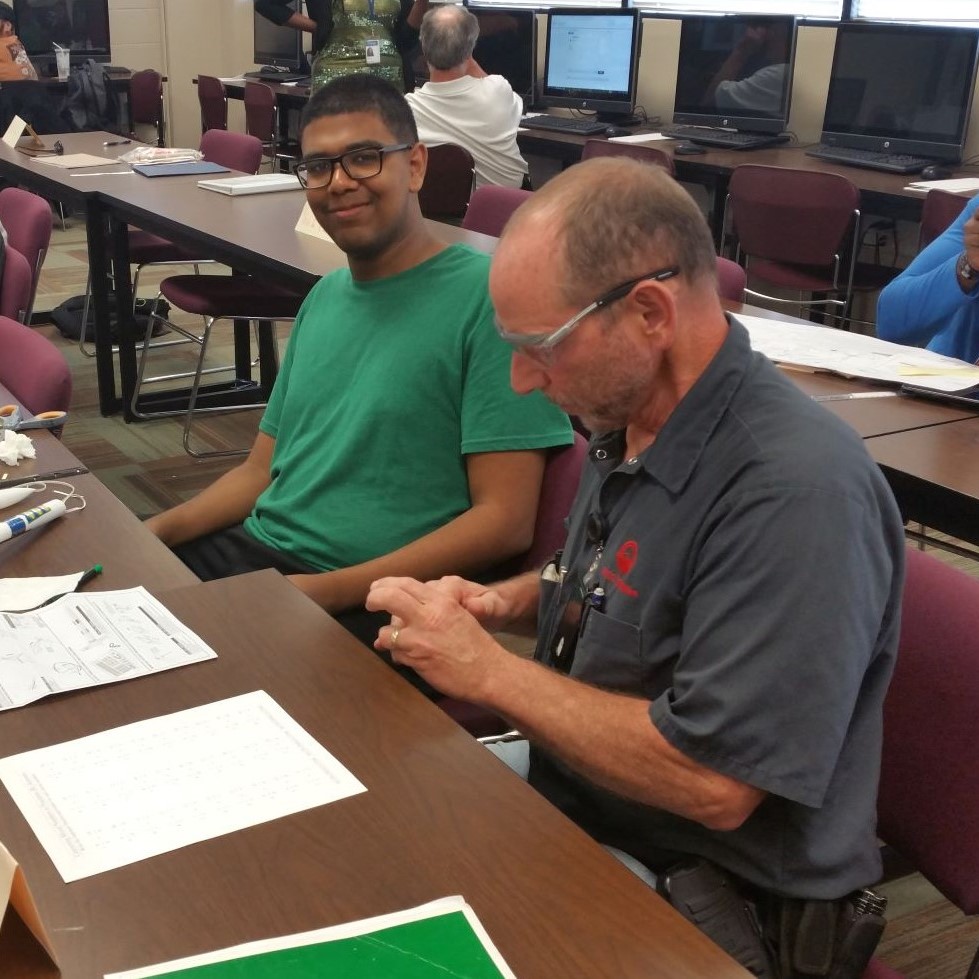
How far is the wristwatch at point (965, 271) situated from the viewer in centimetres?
248

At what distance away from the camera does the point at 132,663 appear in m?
1.27

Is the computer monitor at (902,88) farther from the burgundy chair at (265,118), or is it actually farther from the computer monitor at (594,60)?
the burgundy chair at (265,118)

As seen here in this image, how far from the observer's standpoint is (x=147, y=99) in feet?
28.9

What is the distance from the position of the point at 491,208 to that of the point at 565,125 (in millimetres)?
2356

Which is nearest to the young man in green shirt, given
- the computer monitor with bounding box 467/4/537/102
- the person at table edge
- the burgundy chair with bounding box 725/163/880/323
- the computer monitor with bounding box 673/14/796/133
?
the person at table edge

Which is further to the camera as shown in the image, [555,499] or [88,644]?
[555,499]

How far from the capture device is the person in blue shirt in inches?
98.2

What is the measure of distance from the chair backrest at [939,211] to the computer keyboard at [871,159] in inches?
33.1

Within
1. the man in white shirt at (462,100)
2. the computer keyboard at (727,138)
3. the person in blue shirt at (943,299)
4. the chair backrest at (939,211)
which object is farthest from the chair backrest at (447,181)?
the person in blue shirt at (943,299)

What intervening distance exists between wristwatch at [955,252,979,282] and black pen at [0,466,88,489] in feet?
5.73

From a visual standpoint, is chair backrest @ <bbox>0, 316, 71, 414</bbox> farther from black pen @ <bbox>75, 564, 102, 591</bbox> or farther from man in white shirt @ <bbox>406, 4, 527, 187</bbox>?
man in white shirt @ <bbox>406, 4, 527, 187</bbox>

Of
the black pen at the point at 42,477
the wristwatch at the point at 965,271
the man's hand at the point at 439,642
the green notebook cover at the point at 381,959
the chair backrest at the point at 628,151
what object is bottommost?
the black pen at the point at 42,477

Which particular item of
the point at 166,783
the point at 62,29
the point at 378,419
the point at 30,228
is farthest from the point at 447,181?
the point at 62,29

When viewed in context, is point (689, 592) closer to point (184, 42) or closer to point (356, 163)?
point (356, 163)
